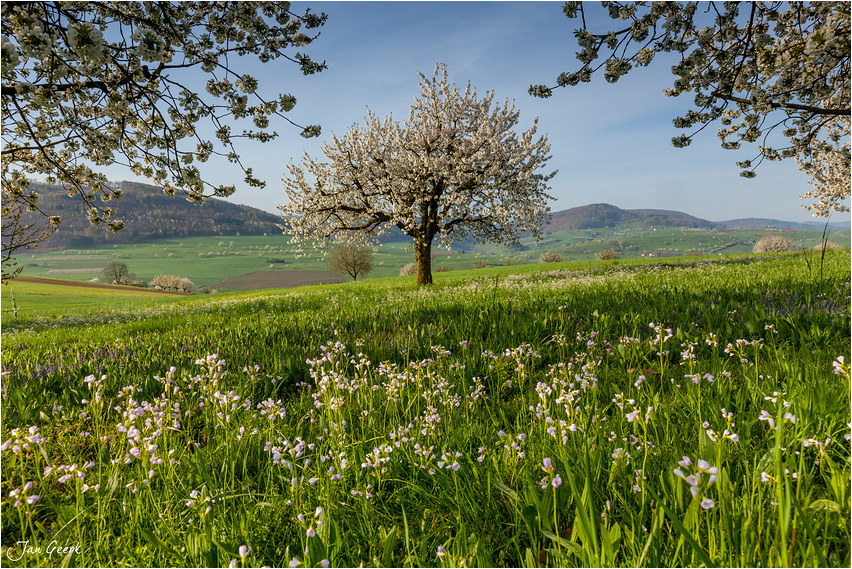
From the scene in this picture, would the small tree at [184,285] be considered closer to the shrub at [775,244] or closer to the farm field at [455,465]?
the farm field at [455,465]

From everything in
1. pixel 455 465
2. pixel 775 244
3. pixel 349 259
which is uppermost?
pixel 775 244

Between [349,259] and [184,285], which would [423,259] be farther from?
[184,285]

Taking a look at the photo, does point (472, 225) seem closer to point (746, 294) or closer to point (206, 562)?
point (746, 294)

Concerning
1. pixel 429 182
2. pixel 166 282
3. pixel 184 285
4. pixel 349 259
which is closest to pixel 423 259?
pixel 429 182

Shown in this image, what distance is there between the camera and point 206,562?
1.75m

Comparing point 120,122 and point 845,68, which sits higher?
point 845,68

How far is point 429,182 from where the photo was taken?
78.0ft

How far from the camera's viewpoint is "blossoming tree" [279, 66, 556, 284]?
23.0 m

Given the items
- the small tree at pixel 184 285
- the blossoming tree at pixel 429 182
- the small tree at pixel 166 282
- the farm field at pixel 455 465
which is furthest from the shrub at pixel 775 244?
the small tree at pixel 166 282

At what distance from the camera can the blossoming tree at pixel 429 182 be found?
22969mm

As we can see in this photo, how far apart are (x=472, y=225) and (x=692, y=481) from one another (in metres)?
23.7

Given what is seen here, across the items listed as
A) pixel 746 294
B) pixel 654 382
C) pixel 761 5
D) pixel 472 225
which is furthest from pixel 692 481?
pixel 472 225

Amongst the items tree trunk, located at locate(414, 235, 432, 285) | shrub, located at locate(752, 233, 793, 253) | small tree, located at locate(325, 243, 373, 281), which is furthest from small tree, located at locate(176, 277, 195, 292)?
shrub, located at locate(752, 233, 793, 253)

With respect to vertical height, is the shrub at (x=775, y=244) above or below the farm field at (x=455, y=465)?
above
